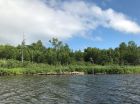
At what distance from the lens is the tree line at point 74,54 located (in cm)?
15262

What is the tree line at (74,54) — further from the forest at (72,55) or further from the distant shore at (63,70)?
the distant shore at (63,70)

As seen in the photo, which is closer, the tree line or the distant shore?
the distant shore

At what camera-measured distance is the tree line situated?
501 ft

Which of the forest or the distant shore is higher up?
the forest

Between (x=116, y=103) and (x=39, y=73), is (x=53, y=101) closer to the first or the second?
(x=116, y=103)

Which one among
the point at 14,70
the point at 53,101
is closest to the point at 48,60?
the point at 14,70

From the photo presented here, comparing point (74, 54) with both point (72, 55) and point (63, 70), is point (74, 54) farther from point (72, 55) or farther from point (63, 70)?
point (63, 70)

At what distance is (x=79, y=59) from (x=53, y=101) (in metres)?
131

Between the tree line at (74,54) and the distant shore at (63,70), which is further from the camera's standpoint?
the tree line at (74,54)

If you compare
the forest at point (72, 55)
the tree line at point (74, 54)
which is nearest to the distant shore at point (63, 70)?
the forest at point (72, 55)

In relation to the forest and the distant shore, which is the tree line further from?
the distant shore

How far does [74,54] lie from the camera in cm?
17038

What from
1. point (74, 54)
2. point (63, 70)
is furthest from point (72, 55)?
point (63, 70)

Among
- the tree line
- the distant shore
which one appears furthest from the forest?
the distant shore
